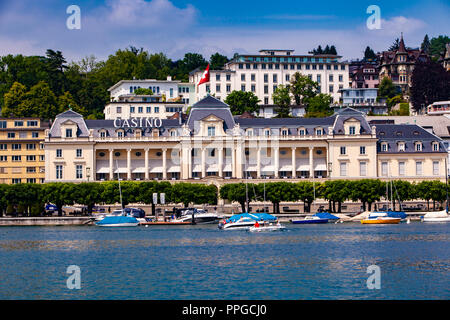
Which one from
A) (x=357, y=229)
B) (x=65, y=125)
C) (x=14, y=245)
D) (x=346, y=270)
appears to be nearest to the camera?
(x=346, y=270)

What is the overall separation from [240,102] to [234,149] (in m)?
32.0

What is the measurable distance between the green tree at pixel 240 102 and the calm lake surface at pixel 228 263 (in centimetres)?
6956

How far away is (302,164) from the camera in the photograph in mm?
124438

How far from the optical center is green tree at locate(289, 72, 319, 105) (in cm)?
16162

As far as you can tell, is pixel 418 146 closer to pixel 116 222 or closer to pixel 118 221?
pixel 118 221

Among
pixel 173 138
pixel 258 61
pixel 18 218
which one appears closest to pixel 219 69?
pixel 258 61

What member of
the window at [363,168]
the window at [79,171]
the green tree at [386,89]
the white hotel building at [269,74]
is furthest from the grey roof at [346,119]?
the green tree at [386,89]

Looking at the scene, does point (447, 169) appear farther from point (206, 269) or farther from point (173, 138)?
point (206, 269)

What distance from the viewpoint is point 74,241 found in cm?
7375

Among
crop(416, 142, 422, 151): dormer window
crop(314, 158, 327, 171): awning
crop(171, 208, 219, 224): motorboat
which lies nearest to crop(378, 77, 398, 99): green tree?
crop(416, 142, 422, 151): dormer window

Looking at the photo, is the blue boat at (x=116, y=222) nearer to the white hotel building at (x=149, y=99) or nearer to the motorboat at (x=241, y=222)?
the motorboat at (x=241, y=222)

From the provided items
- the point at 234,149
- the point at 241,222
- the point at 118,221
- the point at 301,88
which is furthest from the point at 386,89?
the point at 241,222

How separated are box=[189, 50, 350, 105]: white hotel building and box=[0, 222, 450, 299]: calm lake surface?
278 feet
